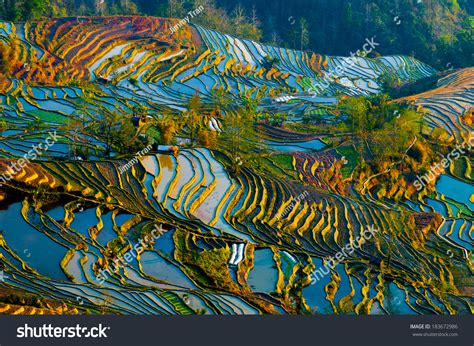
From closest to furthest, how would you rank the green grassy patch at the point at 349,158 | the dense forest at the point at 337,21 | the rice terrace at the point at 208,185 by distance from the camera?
1. the rice terrace at the point at 208,185
2. the green grassy patch at the point at 349,158
3. the dense forest at the point at 337,21

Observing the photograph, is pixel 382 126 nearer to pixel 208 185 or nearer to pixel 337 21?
pixel 208 185

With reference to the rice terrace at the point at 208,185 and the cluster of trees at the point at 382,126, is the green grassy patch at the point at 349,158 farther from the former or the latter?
the cluster of trees at the point at 382,126

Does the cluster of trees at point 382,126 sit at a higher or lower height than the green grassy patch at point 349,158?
higher

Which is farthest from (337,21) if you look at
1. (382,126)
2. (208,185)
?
(208,185)

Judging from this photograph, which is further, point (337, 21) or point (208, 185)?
point (337, 21)

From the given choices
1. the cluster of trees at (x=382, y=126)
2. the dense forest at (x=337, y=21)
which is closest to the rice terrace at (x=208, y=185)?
the cluster of trees at (x=382, y=126)

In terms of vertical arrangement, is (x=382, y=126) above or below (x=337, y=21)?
below

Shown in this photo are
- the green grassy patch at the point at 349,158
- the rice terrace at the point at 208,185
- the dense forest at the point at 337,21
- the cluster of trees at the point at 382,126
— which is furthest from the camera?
the dense forest at the point at 337,21

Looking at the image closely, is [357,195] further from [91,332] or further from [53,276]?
[91,332]
